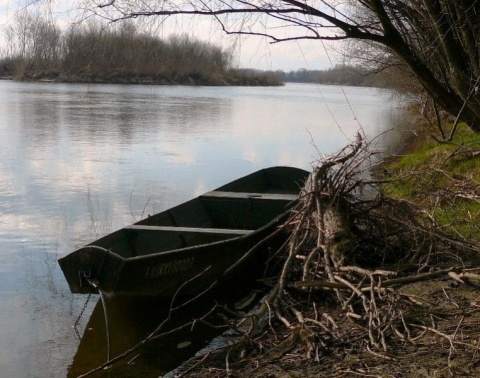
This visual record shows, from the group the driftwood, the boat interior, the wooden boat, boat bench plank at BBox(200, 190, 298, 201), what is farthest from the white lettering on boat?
boat bench plank at BBox(200, 190, 298, 201)

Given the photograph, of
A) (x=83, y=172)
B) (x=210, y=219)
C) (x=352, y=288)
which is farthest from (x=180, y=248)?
(x=83, y=172)

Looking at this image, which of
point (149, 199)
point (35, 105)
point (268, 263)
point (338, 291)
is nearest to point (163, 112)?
point (35, 105)

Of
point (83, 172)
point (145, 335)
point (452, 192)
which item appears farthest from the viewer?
point (83, 172)

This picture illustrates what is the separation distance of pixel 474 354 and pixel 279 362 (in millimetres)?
1397

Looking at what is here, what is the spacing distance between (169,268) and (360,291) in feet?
6.33

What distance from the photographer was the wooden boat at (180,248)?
20.2 ft

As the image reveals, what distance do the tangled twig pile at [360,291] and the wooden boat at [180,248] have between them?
68cm

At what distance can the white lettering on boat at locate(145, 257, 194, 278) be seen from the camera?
255 inches

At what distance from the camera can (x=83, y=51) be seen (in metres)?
6.58

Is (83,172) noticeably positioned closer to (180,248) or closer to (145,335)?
(180,248)

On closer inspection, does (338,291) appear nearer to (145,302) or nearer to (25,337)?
(145,302)

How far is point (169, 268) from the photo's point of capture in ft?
21.8

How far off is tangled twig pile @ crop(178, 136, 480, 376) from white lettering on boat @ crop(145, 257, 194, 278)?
810 millimetres

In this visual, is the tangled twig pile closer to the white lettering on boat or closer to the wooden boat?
the wooden boat
